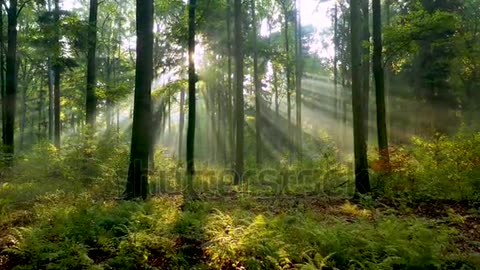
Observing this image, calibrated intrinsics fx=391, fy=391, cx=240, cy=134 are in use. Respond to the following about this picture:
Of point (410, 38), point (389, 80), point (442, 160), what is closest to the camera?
point (442, 160)

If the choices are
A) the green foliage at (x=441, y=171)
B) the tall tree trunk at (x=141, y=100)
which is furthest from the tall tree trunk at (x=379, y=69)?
the tall tree trunk at (x=141, y=100)

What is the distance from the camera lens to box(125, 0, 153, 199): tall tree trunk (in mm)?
10102

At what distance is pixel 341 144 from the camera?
1308 inches

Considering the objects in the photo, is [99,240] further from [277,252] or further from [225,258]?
[277,252]

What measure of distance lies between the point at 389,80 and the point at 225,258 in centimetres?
2918

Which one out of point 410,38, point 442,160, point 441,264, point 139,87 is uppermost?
point 410,38

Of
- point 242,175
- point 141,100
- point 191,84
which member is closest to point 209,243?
point 141,100

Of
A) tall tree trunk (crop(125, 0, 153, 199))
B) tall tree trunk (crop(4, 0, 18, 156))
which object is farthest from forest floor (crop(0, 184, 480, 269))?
tall tree trunk (crop(4, 0, 18, 156))

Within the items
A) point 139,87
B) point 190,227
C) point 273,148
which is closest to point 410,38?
point 139,87

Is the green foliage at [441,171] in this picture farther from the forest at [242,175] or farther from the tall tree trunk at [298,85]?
the tall tree trunk at [298,85]

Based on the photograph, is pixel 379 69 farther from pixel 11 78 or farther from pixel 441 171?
pixel 11 78

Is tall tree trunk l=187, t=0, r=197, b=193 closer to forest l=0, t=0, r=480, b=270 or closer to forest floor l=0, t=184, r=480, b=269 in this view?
forest l=0, t=0, r=480, b=270

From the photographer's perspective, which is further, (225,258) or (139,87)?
(139,87)

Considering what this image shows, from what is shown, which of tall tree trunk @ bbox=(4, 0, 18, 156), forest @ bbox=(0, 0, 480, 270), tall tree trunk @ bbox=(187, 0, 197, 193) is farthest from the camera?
tall tree trunk @ bbox=(4, 0, 18, 156)
